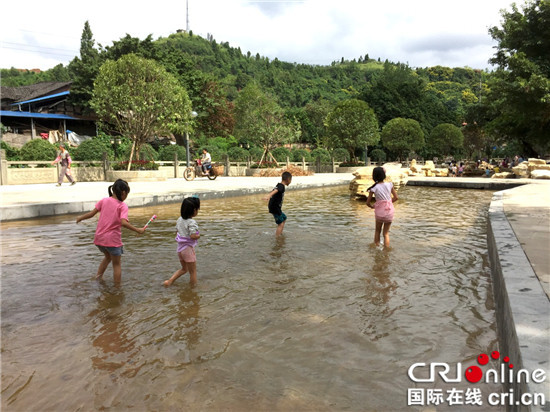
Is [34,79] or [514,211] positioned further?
[34,79]

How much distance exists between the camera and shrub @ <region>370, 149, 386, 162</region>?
50906mm

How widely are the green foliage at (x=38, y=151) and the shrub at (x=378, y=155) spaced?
38141 millimetres

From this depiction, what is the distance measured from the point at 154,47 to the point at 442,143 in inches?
1530

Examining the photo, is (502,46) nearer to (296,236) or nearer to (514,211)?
(514,211)

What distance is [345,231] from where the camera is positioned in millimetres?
8352

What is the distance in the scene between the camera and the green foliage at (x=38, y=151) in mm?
22422

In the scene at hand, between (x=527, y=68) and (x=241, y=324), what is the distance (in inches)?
933

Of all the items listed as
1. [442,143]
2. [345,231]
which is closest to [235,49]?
[442,143]

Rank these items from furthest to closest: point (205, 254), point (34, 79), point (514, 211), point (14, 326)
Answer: point (34, 79) < point (514, 211) < point (205, 254) < point (14, 326)

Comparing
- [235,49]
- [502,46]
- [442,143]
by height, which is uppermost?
[235,49]

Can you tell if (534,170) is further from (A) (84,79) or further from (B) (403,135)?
(A) (84,79)

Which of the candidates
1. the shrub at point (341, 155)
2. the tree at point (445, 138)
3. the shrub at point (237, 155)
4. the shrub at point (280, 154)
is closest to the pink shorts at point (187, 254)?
the shrub at point (237, 155)

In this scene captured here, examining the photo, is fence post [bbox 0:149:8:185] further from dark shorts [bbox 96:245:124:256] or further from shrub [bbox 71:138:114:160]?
dark shorts [bbox 96:245:124:256]

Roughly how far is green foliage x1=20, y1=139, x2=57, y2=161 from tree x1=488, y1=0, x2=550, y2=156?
25.2 meters
